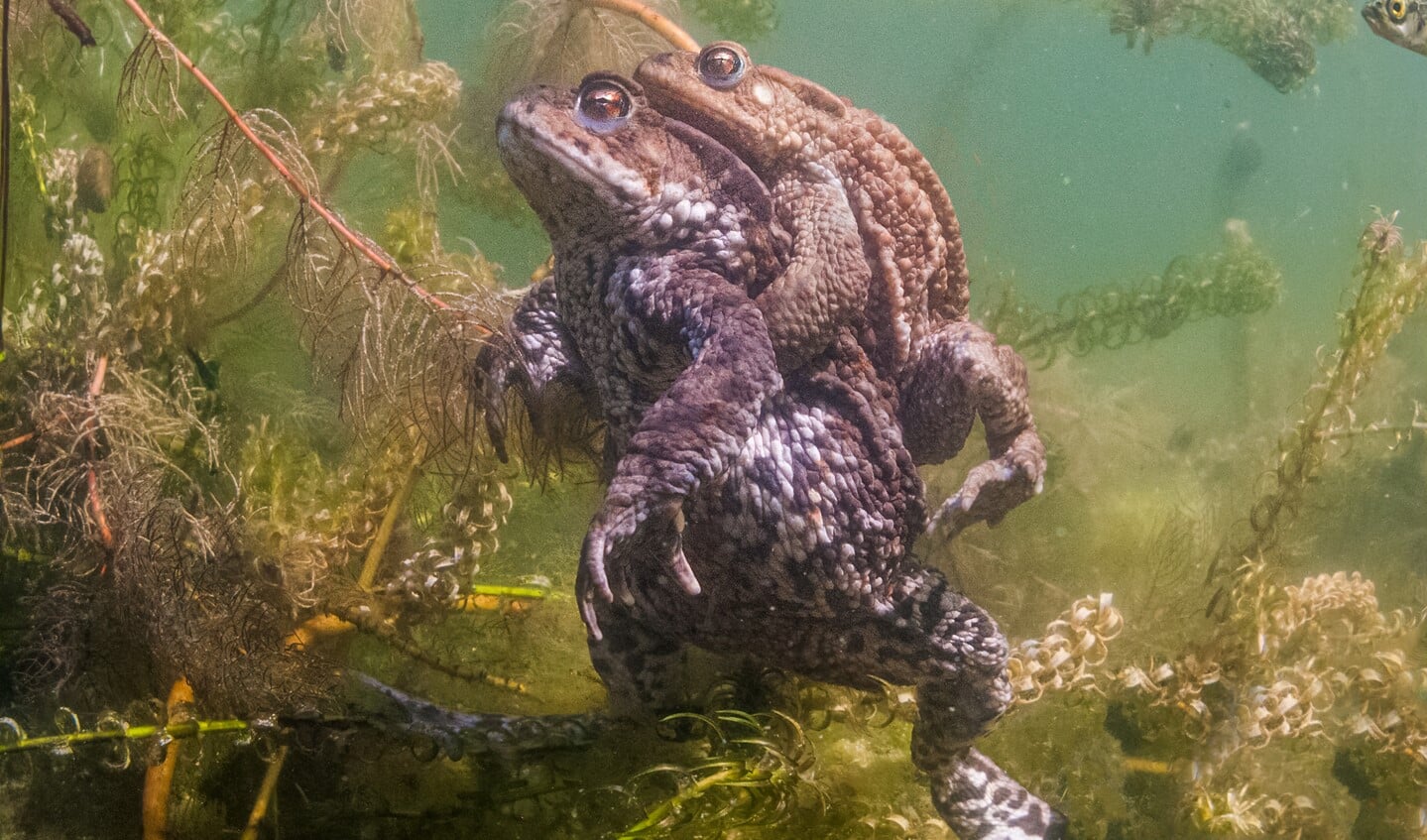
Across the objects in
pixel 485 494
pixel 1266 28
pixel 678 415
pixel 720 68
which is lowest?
pixel 485 494

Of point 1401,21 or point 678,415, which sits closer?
point 678,415

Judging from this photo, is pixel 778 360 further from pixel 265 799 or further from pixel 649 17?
pixel 265 799

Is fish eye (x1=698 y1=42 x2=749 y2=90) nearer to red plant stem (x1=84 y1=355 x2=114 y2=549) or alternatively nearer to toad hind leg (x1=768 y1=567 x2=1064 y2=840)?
toad hind leg (x1=768 y1=567 x2=1064 y2=840)

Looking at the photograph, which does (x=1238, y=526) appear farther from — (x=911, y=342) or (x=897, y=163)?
(x=897, y=163)

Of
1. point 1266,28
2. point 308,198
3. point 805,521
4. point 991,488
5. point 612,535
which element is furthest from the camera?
point 1266,28

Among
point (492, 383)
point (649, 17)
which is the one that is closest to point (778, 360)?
point (492, 383)

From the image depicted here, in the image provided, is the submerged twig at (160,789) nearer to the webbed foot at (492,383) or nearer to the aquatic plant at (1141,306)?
the webbed foot at (492,383)
